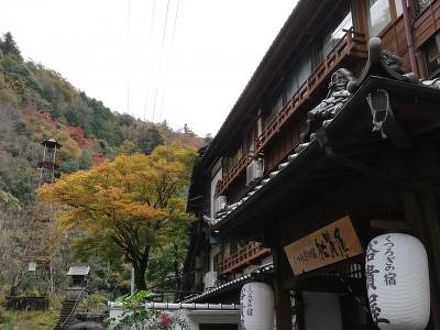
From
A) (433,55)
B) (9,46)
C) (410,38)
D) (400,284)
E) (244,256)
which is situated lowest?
(400,284)

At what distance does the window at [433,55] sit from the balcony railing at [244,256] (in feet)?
33.7

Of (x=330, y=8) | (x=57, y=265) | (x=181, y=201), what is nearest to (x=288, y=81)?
(x=330, y=8)

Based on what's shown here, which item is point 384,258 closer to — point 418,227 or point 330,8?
point 418,227

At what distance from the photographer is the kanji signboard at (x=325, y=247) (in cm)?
665

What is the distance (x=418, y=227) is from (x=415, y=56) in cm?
785

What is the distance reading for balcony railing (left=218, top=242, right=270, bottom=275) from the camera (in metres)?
21.1

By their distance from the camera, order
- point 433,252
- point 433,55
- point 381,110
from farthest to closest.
→ point 433,55, point 433,252, point 381,110

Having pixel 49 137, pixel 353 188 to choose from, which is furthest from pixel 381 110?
pixel 49 137

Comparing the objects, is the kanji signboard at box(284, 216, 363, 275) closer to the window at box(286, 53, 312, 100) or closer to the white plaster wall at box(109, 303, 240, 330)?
the white plaster wall at box(109, 303, 240, 330)

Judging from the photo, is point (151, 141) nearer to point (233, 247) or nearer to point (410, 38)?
point (233, 247)

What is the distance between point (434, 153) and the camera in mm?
5129

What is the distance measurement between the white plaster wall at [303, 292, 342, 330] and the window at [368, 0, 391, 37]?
296 inches

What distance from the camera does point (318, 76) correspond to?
15883 millimetres

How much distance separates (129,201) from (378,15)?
62.4 feet
